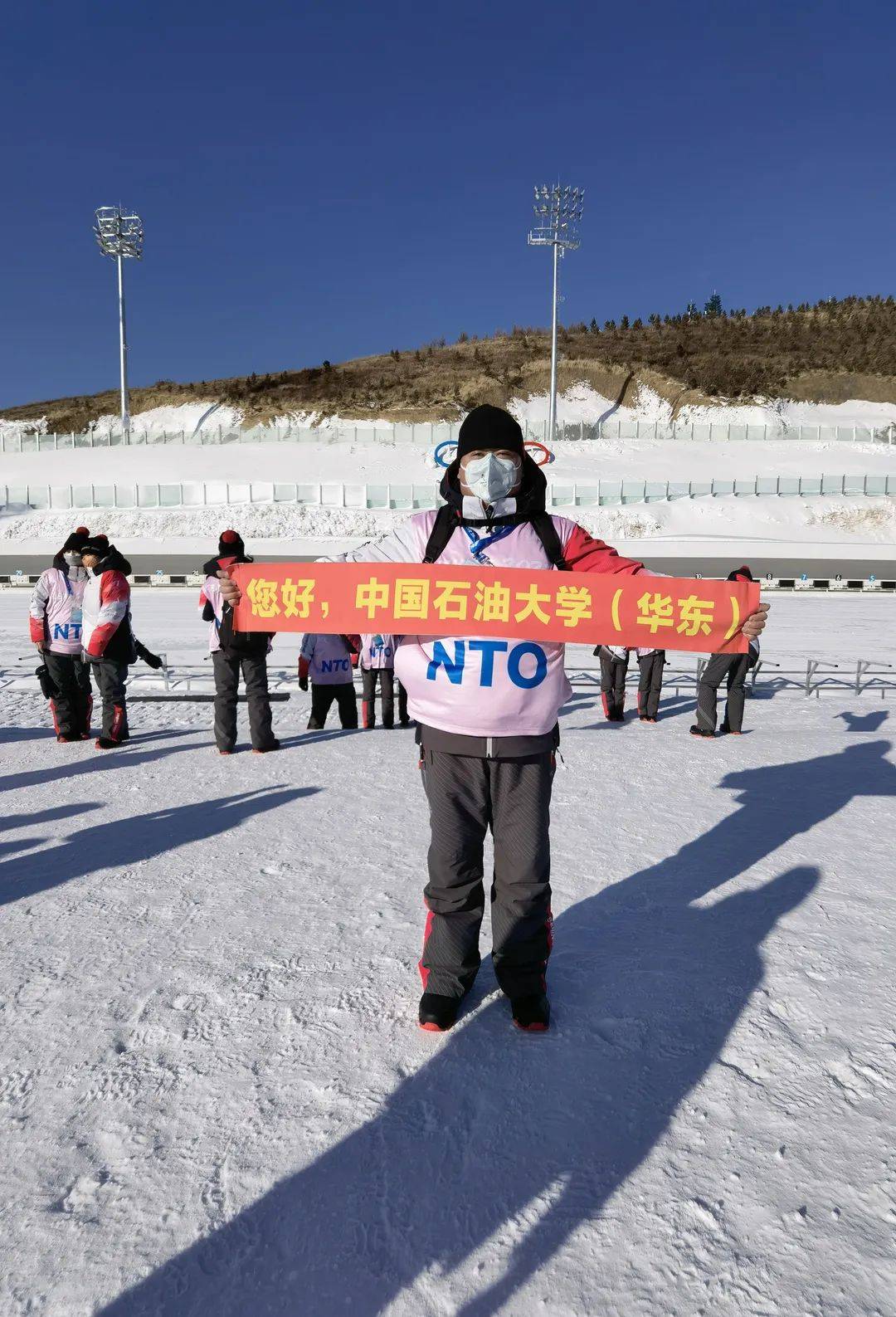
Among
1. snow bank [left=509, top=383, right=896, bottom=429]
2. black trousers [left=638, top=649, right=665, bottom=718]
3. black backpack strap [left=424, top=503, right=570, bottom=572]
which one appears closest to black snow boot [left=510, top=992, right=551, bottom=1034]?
black backpack strap [left=424, top=503, right=570, bottom=572]

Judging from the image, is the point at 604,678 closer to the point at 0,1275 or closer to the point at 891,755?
the point at 891,755

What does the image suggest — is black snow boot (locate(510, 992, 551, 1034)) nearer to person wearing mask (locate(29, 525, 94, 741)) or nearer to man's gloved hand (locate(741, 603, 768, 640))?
man's gloved hand (locate(741, 603, 768, 640))

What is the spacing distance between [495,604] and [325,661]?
17.9 ft

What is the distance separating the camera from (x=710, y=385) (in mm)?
66438

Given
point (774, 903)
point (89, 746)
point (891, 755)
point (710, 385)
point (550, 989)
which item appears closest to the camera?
point (550, 989)

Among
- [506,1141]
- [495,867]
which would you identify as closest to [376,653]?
[495,867]

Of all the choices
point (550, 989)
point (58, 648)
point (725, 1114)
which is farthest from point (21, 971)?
point (58, 648)

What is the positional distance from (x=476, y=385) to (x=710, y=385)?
1952 centimetres

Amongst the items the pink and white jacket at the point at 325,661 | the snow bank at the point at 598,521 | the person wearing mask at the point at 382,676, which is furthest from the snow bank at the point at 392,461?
the pink and white jacket at the point at 325,661

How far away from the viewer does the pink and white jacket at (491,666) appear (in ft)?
8.53

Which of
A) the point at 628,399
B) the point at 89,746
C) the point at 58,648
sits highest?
the point at 628,399

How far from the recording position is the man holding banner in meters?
2.62

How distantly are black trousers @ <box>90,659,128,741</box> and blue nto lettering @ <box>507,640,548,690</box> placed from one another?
A: 16.6ft

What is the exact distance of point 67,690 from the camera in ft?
23.6
